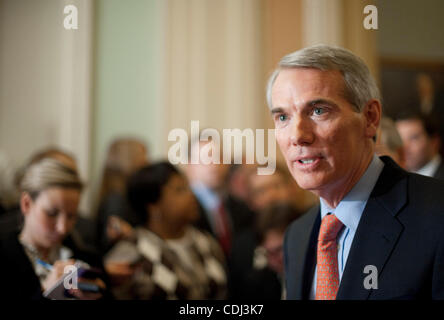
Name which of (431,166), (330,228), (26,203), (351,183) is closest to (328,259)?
(330,228)

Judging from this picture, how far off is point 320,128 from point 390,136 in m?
0.38

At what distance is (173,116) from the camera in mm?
1562

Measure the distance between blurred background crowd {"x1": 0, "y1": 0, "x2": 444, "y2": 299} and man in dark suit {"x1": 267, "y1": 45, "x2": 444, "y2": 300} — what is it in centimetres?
22

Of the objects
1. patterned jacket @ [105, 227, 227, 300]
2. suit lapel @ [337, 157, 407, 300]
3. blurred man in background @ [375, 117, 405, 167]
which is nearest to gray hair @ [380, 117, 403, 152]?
blurred man in background @ [375, 117, 405, 167]

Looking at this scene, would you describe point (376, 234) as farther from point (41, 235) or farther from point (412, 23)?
point (41, 235)

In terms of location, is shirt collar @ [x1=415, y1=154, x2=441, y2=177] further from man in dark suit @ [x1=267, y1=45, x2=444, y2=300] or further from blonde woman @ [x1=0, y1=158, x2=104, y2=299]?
blonde woman @ [x1=0, y1=158, x2=104, y2=299]

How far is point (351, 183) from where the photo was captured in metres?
1.09

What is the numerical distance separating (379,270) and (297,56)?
0.49 meters

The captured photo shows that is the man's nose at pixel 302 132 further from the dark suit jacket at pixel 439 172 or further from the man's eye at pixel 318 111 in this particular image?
the dark suit jacket at pixel 439 172

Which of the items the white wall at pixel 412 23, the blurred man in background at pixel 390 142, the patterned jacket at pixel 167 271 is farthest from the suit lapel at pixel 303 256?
the patterned jacket at pixel 167 271

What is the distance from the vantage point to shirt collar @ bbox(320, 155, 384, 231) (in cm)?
108

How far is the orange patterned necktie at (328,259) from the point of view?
1106mm
